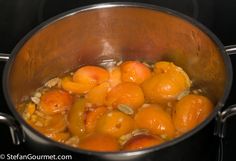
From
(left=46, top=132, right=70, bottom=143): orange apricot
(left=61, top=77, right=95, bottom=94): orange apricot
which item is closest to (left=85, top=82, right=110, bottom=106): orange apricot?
(left=61, top=77, right=95, bottom=94): orange apricot

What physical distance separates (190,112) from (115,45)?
29cm

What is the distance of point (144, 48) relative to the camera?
1.06 meters

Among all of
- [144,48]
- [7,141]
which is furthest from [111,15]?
[7,141]

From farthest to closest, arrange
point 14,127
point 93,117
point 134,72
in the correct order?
point 134,72 < point 93,117 < point 14,127

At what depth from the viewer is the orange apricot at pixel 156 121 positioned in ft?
2.74

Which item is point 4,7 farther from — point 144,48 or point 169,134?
point 169,134

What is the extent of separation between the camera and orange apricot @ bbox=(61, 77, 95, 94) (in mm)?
976

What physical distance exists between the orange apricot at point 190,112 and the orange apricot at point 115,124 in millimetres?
91

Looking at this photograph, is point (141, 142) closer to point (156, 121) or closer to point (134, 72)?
point (156, 121)

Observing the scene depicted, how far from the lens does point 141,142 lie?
0.77 m

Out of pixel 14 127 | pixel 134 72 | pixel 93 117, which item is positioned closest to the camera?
pixel 14 127

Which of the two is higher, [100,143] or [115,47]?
[115,47]

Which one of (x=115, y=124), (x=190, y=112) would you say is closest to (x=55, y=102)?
(x=115, y=124)

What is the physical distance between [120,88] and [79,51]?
0.17 metres
